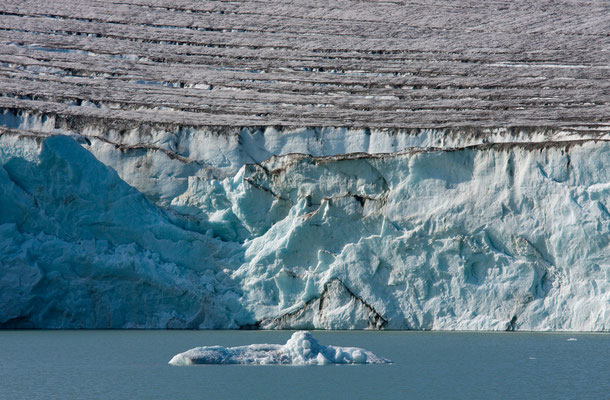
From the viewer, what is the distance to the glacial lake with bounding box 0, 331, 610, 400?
952 centimetres

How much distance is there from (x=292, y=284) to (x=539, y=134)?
497 centimetres

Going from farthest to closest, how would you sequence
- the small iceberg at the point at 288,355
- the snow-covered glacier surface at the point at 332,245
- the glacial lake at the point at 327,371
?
the snow-covered glacier surface at the point at 332,245, the small iceberg at the point at 288,355, the glacial lake at the point at 327,371

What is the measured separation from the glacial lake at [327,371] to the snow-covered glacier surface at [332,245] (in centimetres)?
115

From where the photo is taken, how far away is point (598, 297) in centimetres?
1513

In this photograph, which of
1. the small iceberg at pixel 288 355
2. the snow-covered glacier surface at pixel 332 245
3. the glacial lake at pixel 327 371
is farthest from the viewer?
the snow-covered glacier surface at pixel 332 245

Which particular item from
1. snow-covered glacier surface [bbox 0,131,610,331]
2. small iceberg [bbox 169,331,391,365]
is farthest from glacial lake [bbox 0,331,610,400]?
snow-covered glacier surface [bbox 0,131,610,331]

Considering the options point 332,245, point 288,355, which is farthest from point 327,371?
point 332,245

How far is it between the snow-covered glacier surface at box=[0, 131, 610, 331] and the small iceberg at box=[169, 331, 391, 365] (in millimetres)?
4253

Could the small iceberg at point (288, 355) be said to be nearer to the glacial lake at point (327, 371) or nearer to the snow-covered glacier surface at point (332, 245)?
the glacial lake at point (327, 371)

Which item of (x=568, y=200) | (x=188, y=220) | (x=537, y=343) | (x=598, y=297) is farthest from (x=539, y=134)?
(x=188, y=220)

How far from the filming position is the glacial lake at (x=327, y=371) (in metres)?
9.52

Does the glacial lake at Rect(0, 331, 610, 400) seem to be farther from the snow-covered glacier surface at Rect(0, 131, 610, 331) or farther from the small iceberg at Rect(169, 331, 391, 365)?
the snow-covered glacier surface at Rect(0, 131, 610, 331)

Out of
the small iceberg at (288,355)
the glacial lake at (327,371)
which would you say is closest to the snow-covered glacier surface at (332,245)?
the glacial lake at (327,371)

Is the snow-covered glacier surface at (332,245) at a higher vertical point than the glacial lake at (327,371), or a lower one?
higher
